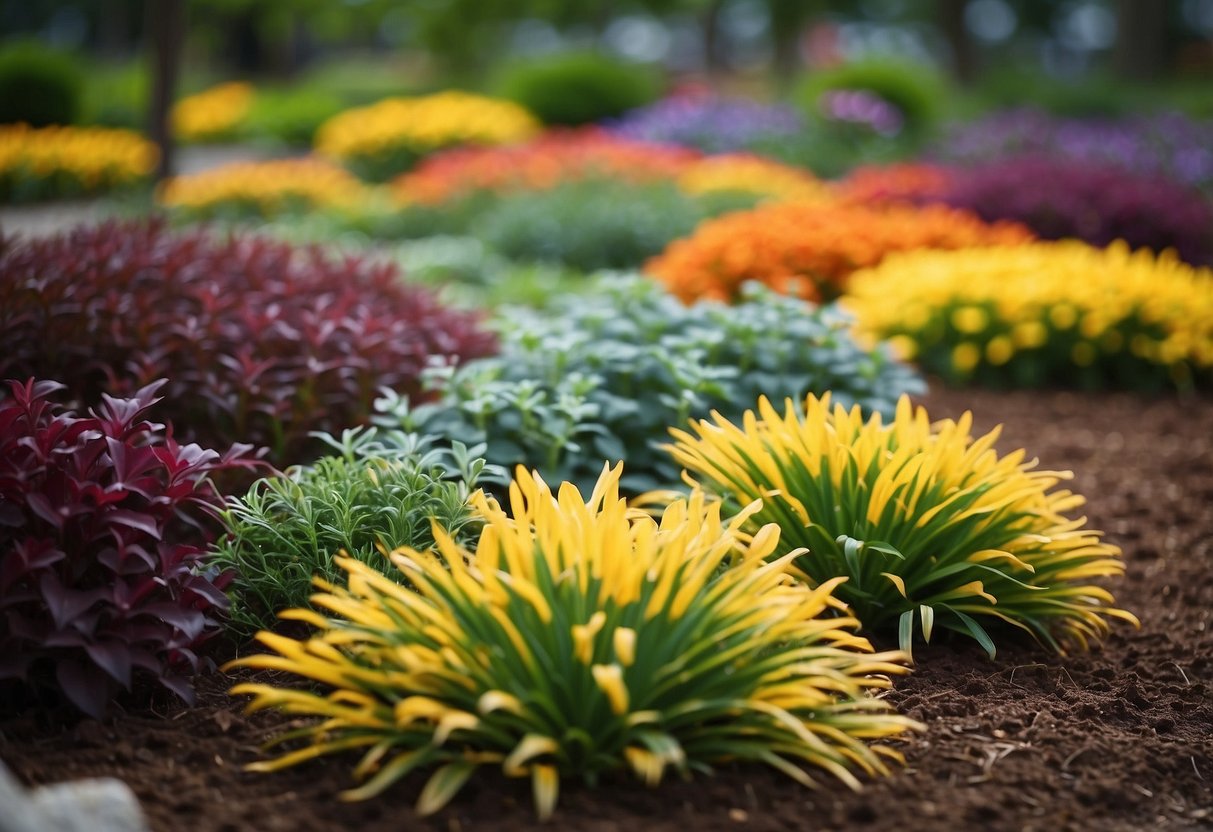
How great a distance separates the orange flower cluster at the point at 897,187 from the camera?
29.8 ft

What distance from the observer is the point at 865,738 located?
7.79 ft

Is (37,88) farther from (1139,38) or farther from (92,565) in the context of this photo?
(1139,38)

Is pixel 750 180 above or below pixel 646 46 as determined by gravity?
below

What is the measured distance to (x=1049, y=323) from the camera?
230 inches

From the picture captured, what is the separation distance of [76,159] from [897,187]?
8.61 metres

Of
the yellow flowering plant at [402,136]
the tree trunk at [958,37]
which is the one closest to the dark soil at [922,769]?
the yellow flowering plant at [402,136]

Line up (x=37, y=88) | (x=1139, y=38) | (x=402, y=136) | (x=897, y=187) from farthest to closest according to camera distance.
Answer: (x=1139, y=38)
(x=37, y=88)
(x=402, y=136)
(x=897, y=187)

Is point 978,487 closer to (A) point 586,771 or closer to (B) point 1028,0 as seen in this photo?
(A) point 586,771

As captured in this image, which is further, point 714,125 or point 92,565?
point 714,125

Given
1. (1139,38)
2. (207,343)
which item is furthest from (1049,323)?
(1139,38)

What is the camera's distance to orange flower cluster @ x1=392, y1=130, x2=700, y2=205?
1041 cm

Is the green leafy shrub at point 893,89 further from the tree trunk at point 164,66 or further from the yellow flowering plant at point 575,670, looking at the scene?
the yellow flowering plant at point 575,670

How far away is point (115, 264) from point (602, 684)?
3.16 meters

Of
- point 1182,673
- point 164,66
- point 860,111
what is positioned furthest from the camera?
point 860,111
